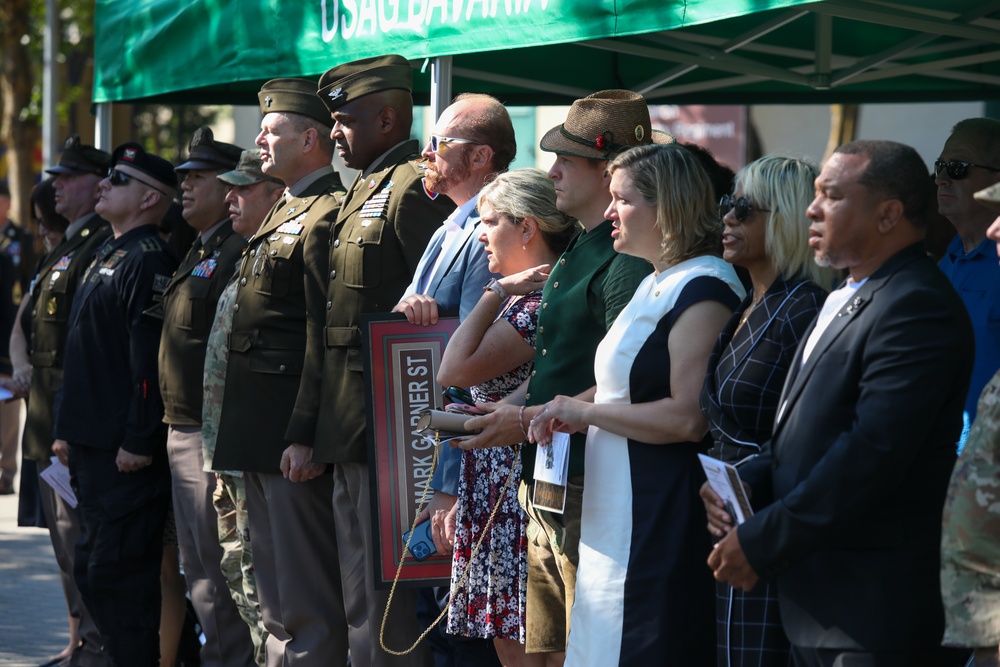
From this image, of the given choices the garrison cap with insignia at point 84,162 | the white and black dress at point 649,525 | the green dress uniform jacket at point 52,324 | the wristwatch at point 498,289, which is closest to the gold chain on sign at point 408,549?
the wristwatch at point 498,289

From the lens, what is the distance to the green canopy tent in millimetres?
4207

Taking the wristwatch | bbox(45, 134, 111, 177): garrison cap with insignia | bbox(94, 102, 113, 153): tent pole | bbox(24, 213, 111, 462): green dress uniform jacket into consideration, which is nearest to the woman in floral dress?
the wristwatch

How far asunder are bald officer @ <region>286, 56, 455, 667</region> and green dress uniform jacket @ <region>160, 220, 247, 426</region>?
0.85 m

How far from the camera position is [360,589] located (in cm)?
468

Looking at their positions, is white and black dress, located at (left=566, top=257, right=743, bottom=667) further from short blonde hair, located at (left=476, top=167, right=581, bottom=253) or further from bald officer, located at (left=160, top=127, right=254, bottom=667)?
bald officer, located at (left=160, top=127, right=254, bottom=667)

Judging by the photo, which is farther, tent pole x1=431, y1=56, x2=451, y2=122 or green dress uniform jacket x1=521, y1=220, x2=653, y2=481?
tent pole x1=431, y1=56, x2=451, y2=122

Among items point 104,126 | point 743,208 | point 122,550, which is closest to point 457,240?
point 743,208

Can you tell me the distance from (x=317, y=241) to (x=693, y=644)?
7.27ft

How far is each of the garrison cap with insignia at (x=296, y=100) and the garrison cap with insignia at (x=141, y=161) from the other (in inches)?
45.4

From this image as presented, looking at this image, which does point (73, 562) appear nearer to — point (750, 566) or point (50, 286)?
point (50, 286)

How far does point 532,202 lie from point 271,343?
4.55 ft

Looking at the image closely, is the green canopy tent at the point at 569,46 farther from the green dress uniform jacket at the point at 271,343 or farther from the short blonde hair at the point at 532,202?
the green dress uniform jacket at the point at 271,343

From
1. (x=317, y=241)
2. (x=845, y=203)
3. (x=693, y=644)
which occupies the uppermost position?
(x=845, y=203)

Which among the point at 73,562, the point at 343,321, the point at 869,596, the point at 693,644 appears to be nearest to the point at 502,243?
the point at 343,321
